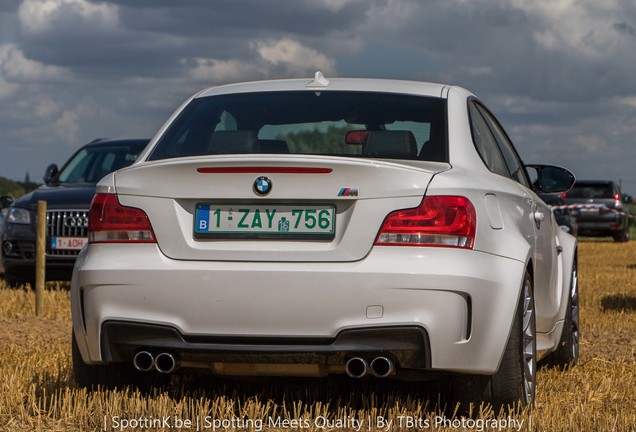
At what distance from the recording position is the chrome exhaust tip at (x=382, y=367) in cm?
562

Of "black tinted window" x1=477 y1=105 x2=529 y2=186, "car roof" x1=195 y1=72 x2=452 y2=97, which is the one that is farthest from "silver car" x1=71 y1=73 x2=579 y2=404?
"black tinted window" x1=477 y1=105 x2=529 y2=186

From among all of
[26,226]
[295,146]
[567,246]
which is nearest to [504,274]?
[295,146]

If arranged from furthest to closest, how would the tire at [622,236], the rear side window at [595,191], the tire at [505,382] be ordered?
1. the tire at [622,236]
2. the rear side window at [595,191]
3. the tire at [505,382]

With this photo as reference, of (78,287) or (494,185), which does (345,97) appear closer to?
(494,185)

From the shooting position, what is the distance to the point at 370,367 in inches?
222

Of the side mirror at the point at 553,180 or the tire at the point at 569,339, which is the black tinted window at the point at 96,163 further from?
the side mirror at the point at 553,180

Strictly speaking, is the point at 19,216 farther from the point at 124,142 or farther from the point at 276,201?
the point at 276,201

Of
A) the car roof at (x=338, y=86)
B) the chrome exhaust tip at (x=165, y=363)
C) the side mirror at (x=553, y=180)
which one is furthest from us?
the side mirror at (x=553, y=180)

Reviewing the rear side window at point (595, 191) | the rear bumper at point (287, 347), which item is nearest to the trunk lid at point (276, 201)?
the rear bumper at point (287, 347)

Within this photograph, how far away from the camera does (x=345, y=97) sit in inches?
262

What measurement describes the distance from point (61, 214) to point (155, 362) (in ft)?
31.1

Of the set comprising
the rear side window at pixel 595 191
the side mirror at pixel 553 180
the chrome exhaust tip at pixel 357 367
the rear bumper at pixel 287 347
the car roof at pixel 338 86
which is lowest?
the chrome exhaust tip at pixel 357 367

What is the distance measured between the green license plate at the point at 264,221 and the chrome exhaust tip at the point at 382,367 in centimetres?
57

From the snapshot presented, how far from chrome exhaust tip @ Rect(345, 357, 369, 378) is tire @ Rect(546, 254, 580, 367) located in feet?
9.77
